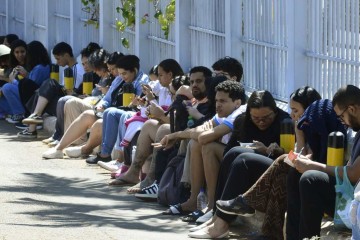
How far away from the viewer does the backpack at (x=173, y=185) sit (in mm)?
11352

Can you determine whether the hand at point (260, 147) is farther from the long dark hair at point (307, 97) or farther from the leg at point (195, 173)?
the leg at point (195, 173)

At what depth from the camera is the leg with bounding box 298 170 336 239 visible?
8.68 meters

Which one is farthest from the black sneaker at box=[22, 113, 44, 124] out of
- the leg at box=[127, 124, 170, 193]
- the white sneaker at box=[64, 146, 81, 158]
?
the leg at box=[127, 124, 170, 193]

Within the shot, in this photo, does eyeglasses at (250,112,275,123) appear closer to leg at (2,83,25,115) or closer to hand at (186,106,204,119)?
hand at (186,106,204,119)

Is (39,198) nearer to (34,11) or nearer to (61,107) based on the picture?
(61,107)

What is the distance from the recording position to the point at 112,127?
14.2 m

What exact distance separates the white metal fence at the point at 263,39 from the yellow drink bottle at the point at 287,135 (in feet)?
2.80

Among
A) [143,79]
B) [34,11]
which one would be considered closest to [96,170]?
[143,79]

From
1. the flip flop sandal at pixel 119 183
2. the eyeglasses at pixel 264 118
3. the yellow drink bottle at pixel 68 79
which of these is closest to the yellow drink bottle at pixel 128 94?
the flip flop sandal at pixel 119 183

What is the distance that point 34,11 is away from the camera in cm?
2284

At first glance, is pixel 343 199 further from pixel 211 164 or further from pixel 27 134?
pixel 27 134

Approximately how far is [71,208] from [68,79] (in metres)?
5.72

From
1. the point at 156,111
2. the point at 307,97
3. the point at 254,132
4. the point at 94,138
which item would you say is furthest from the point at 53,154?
the point at 307,97

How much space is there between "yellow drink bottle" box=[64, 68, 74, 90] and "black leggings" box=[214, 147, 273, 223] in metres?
7.33
